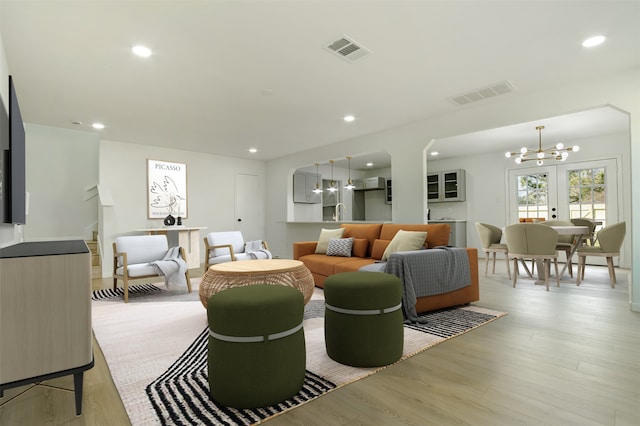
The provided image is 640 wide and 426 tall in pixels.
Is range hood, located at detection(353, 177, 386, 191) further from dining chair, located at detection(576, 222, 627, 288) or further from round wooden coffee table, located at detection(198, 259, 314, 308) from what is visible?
round wooden coffee table, located at detection(198, 259, 314, 308)

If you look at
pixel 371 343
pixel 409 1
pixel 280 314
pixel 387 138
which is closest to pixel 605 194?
pixel 387 138

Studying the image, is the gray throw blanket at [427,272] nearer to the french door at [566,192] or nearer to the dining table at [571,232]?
the dining table at [571,232]

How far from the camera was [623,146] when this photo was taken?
6.23 meters

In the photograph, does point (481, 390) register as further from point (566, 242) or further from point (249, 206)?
point (249, 206)

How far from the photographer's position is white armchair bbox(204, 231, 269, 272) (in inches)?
197

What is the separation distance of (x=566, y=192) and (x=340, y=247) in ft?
18.4

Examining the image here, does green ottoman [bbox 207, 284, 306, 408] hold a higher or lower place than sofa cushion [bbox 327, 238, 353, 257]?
lower

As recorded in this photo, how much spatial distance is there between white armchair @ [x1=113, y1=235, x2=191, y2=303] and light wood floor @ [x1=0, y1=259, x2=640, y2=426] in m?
1.79

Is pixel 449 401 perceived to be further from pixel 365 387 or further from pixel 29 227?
pixel 29 227

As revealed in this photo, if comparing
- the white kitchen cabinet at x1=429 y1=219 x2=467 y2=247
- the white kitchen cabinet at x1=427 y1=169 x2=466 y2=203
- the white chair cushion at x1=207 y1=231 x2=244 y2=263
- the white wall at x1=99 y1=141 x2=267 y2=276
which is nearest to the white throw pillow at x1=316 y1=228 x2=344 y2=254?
the white chair cushion at x1=207 y1=231 x2=244 y2=263

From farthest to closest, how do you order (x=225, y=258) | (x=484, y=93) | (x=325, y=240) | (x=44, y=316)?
(x=225, y=258)
(x=325, y=240)
(x=484, y=93)
(x=44, y=316)

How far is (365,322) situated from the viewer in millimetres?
2145

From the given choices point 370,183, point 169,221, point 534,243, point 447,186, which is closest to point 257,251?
point 169,221

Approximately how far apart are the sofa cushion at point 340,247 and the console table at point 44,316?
3.22 metres
